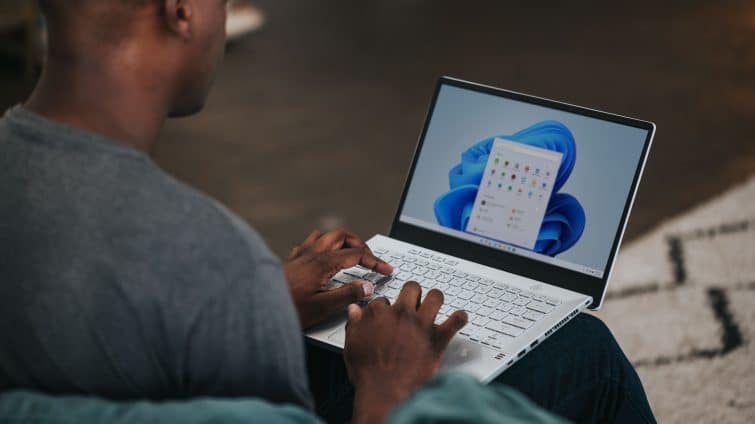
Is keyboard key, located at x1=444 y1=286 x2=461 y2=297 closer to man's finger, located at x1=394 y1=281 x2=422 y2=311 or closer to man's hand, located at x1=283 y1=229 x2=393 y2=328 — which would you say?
man's hand, located at x1=283 y1=229 x2=393 y2=328

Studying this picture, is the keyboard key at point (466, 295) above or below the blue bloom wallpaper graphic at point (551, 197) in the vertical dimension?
below

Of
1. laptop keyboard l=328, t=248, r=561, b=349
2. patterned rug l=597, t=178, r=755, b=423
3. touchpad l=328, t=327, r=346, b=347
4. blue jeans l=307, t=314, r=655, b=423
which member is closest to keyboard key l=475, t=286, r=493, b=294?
laptop keyboard l=328, t=248, r=561, b=349

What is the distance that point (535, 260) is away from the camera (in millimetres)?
1486

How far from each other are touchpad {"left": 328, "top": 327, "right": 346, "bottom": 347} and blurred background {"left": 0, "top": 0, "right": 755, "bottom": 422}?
1.02 meters

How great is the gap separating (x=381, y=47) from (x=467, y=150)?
9.19ft

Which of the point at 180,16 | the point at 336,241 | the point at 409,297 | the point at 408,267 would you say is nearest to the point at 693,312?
the point at 408,267

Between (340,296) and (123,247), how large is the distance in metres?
0.47

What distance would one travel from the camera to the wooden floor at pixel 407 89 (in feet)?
10.1

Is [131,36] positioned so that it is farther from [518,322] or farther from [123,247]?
[518,322]

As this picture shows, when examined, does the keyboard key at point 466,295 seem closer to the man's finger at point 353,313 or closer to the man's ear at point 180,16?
the man's finger at point 353,313

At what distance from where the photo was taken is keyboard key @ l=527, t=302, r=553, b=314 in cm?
137

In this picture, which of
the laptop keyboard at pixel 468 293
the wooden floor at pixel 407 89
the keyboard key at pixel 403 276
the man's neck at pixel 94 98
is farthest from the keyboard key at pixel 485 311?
the wooden floor at pixel 407 89

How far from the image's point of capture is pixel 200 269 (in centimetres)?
86

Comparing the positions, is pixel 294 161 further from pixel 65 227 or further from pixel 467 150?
pixel 65 227
